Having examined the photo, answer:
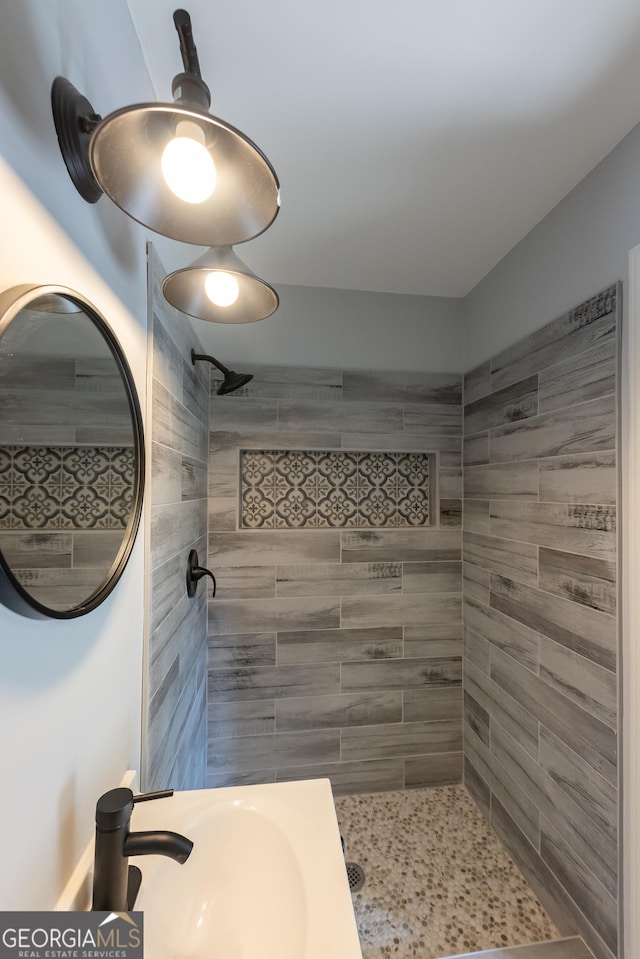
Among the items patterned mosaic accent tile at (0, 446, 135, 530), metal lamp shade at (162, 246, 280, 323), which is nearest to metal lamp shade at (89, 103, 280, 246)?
metal lamp shade at (162, 246, 280, 323)

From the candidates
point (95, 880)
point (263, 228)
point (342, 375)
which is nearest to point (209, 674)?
point (95, 880)

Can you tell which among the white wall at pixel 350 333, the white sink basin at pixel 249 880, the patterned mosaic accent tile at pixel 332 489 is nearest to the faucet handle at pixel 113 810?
the white sink basin at pixel 249 880

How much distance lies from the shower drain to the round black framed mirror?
1.64m

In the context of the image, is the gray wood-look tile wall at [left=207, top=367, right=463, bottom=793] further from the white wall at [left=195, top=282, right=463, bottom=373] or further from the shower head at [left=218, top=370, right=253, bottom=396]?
the shower head at [left=218, top=370, right=253, bottom=396]

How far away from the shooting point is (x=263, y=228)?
73 centimetres

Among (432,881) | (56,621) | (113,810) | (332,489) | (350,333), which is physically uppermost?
(350,333)

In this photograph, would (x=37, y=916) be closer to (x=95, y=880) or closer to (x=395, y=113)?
(x=95, y=880)

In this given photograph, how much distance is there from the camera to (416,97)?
43.1 inches

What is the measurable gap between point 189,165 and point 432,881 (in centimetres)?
236

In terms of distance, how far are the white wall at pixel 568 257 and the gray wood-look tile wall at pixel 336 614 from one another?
1.59 ft

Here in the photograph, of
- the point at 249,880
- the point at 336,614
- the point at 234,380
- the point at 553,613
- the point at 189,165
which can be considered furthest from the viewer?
the point at 336,614

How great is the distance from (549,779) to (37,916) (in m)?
1.57

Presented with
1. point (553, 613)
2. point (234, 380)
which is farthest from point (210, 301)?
point (553, 613)

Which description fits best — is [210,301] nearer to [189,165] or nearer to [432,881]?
[189,165]
